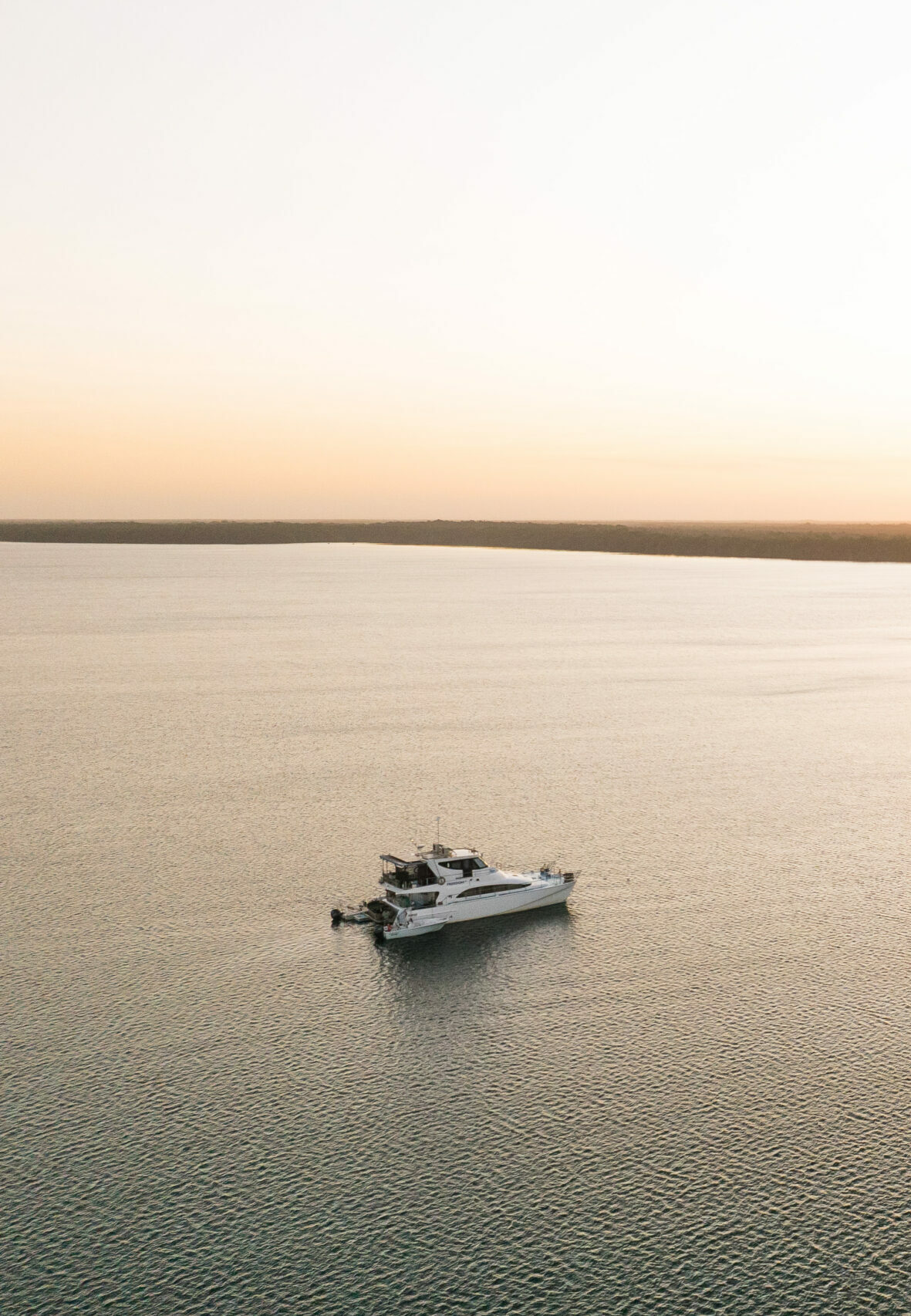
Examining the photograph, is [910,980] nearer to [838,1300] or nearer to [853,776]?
[838,1300]

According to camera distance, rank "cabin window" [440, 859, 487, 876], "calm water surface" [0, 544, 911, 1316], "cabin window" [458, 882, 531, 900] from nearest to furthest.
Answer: "calm water surface" [0, 544, 911, 1316] → "cabin window" [458, 882, 531, 900] → "cabin window" [440, 859, 487, 876]

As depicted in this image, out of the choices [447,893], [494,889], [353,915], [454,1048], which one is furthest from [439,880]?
[454,1048]

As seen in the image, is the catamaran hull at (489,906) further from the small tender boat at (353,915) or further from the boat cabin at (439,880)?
the small tender boat at (353,915)

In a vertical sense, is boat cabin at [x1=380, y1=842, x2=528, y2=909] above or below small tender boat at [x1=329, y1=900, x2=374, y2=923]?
above

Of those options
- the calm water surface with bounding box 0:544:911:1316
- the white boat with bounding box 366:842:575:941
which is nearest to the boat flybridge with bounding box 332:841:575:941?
the white boat with bounding box 366:842:575:941

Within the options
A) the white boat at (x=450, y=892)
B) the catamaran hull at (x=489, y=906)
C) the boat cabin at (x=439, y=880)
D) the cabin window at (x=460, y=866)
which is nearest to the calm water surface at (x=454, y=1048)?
the catamaran hull at (x=489, y=906)

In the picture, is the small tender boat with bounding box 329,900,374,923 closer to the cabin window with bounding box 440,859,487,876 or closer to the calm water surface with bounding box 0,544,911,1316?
the calm water surface with bounding box 0,544,911,1316

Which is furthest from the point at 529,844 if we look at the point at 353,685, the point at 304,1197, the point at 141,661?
the point at 141,661

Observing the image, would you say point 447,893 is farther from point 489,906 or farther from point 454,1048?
point 454,1048
